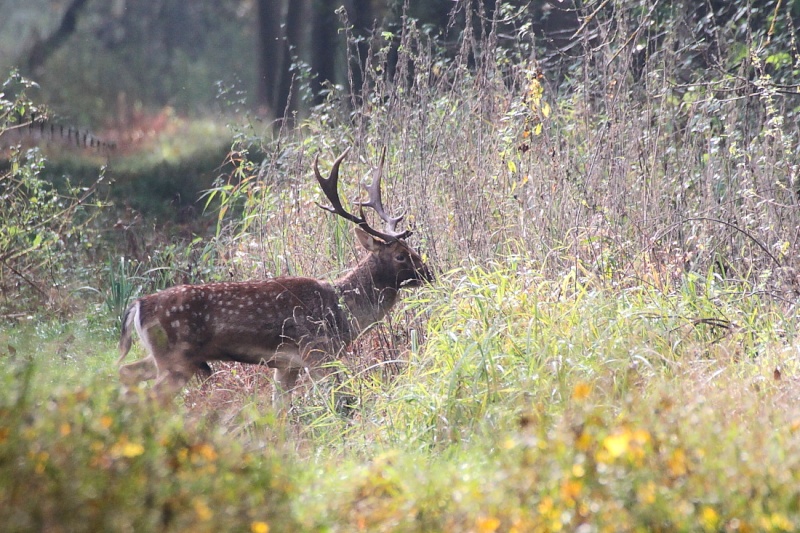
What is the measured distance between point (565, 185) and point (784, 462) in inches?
132

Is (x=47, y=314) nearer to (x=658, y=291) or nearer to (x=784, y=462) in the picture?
(x=658, y=291)

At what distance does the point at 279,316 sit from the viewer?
260 inches

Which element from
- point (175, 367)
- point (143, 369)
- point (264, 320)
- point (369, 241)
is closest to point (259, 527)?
point (175, 367)

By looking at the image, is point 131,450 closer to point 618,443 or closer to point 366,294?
point 618,443

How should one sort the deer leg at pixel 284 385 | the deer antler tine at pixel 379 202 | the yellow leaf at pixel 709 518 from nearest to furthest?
the yellow leaf at pixel 709 518
the deer leg at pixel 284 385
the deer antler tine at pixel 379 202

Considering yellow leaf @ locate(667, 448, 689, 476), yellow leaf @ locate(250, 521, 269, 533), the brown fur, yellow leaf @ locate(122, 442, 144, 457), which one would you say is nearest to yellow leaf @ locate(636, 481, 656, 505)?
yellow leaf @ locate(667, 448, 689, 476)

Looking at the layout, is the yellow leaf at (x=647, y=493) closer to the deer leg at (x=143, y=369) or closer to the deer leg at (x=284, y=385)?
the deer leg at (x=284, y=385)

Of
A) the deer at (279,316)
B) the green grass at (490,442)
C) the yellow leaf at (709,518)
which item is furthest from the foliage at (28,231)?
the yellow leaf at (709,518)

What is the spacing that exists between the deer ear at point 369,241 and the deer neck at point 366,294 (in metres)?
0.06

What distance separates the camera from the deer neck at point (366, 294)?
6848 mm

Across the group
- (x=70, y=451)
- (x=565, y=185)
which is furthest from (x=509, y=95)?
(x=70, y=451)

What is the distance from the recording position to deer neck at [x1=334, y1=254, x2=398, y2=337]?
6.85 m

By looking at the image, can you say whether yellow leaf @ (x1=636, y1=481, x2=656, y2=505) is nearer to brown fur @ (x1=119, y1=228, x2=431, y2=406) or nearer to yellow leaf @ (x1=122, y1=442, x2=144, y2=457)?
yellow leaf @ (x1=122, y1=442, x2=144, y2=457)

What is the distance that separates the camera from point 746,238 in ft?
21.6
